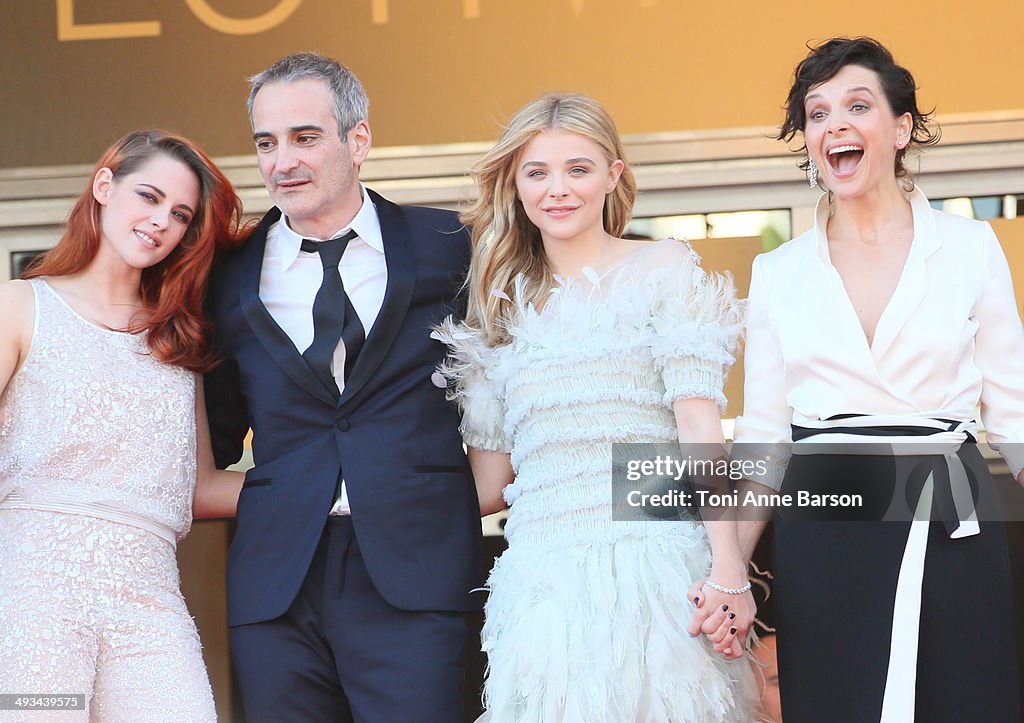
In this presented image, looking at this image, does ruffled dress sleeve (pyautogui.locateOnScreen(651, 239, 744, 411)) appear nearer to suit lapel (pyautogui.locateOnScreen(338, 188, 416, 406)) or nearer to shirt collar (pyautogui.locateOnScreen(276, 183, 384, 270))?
Result: suit lapel (pyautogui.locateOnScreen(338, 188, 416, 406))

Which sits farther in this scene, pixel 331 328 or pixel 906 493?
pixel 331 328

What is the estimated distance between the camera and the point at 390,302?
9.07ft

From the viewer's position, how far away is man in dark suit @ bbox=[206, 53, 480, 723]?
2662 mm

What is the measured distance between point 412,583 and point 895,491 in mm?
901

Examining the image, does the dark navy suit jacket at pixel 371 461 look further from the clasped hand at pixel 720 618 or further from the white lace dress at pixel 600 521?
the clasped hand at pixel 720 618

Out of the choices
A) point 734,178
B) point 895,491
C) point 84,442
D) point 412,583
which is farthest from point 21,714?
point 734,178

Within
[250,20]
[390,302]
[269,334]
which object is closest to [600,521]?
[390,302]

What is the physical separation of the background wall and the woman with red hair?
1524mm

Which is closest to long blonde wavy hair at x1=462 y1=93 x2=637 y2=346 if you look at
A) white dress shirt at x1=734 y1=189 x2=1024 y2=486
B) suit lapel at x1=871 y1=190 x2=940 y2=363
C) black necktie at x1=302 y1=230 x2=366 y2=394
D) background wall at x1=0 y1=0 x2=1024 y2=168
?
black necktie at x1=302 y1=230 x2=366 y2=394

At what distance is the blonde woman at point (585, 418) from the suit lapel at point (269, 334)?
0.89 feet

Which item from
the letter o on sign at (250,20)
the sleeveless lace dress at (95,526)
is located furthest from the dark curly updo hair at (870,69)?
the letter o on sign at (250,20)

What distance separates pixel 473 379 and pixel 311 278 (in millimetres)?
398

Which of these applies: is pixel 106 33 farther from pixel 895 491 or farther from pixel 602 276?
pixel 895 491

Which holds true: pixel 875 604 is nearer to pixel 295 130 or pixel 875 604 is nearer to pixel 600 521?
pixel 600 521
